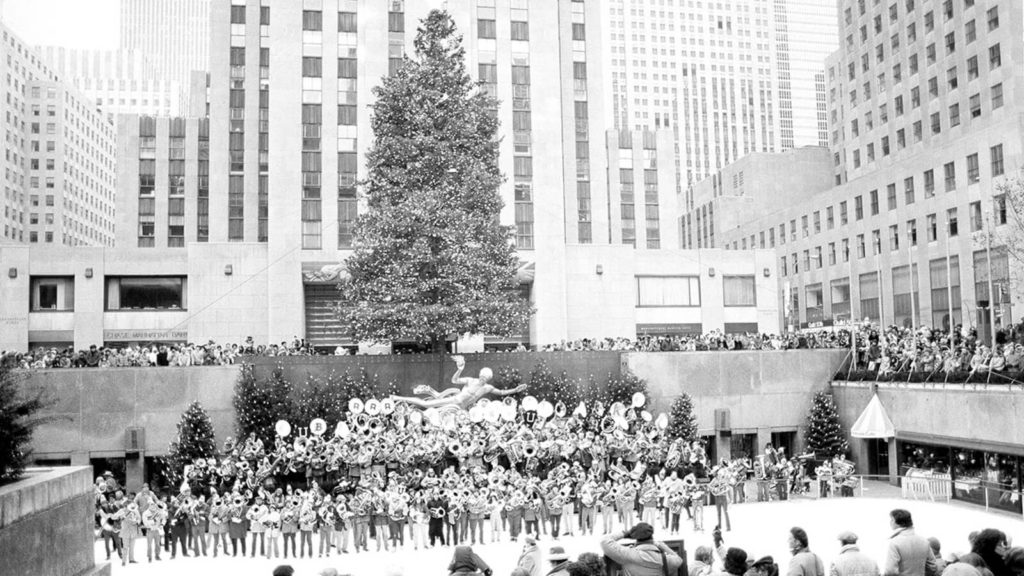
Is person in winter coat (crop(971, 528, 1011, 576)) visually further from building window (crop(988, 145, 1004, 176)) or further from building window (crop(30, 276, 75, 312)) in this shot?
building window (crop(988, 145, 1004, 176))

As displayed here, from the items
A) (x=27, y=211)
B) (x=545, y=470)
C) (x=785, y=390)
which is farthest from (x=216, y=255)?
(x=27, y=211)

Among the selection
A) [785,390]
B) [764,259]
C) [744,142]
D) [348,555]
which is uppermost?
[744,142]

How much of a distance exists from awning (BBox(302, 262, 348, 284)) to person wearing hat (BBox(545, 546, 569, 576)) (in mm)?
39606

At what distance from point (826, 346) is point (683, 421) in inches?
378

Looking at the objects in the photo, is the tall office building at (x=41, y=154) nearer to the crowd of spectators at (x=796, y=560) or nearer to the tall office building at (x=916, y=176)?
the tall office building at (x=916, y=176)

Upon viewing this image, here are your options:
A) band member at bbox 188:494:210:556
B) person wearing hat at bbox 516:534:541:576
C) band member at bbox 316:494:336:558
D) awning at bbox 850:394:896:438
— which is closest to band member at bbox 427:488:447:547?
band member at bbox 316:494:336:558

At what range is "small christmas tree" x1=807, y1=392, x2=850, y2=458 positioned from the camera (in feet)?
134

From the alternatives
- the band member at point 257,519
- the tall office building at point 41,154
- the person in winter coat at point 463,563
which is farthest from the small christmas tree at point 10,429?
the tall office building at point 41,154

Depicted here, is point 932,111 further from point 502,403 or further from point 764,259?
point 502,403

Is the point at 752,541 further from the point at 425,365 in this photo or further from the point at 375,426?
the point at 425,365

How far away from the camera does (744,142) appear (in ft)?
579

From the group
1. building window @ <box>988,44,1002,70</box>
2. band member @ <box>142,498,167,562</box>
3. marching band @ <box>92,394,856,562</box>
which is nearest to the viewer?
band member @ <box>142,498,167,562</box>

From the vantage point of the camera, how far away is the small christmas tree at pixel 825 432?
4097 cm

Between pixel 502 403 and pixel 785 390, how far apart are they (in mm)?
14628
